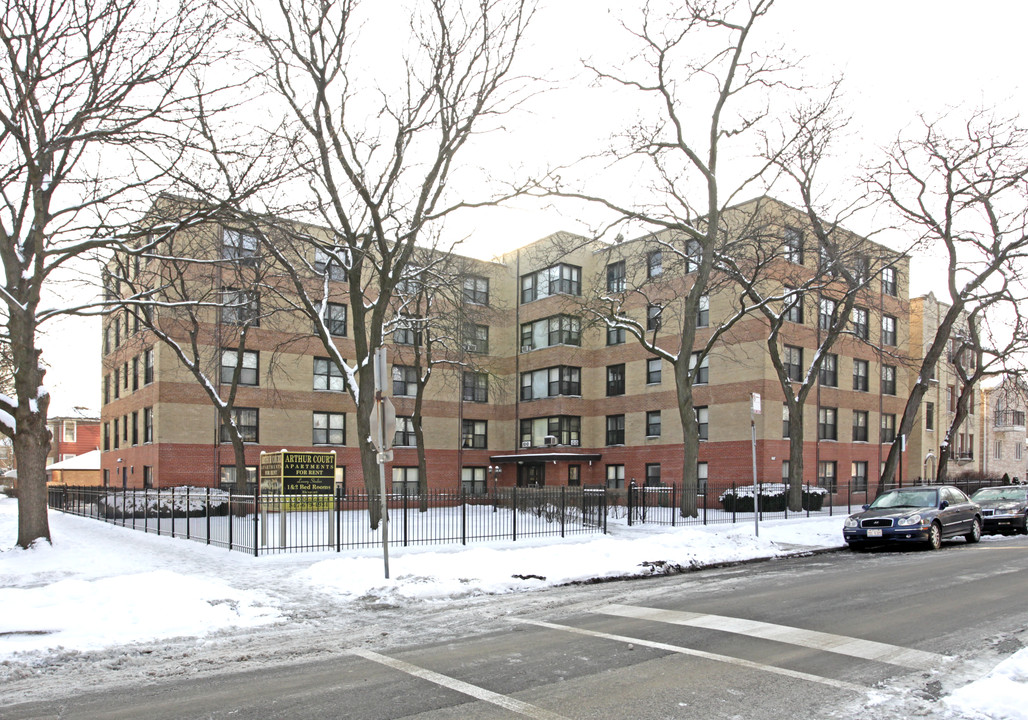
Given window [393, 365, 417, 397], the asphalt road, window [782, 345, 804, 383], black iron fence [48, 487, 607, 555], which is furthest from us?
window [393, 365, 417, 397]

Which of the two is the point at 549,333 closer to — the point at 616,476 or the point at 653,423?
the point at 653,423

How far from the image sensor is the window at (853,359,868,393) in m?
40.4

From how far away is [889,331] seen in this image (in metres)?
42.7

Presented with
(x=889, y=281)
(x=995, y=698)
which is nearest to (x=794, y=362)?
(x=889, y=281)

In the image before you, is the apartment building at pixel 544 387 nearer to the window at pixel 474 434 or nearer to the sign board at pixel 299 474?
the window at pixel 474 434

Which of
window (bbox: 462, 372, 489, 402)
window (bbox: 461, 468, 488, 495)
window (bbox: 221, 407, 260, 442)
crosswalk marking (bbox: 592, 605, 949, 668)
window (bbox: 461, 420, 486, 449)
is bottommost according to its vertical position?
window (bbox: 461, 468, 488, 495)

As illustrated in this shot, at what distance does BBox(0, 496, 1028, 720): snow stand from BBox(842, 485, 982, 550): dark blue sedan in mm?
1190

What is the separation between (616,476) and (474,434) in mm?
8499

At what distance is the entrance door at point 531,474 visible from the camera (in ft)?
139

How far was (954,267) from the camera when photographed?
1201 inches

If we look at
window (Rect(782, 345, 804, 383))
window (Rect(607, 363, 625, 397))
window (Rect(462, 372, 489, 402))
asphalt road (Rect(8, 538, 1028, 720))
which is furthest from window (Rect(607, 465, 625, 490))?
asphalt road (Rect(8, 538, 1028, 720))

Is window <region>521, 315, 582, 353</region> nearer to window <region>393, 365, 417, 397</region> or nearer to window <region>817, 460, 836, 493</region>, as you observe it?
window <region>393, 365, 417, 397</region>

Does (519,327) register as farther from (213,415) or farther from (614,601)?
(614,601)

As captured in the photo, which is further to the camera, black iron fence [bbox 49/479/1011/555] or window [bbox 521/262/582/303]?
window [bbox 521/262/582/303]
